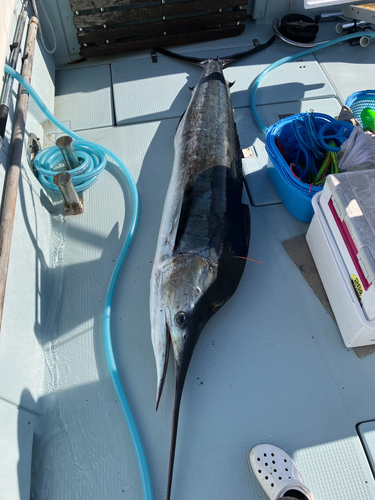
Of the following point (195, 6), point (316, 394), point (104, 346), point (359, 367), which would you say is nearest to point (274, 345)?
point (316, 394)

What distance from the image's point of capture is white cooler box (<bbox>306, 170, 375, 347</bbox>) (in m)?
1.51

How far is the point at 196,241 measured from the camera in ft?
5.93

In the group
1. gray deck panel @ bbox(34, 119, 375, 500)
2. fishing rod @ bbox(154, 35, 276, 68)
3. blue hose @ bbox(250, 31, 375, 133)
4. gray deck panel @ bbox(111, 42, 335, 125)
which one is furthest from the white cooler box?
fishing rod @ bbox(154, 35, 276, 68)

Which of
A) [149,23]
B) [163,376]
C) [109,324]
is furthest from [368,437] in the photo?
[149,23]

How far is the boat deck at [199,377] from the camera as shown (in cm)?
150

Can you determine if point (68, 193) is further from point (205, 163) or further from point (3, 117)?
point (205, 163)

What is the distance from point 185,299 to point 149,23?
10.1 feet

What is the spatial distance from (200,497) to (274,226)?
158 cm

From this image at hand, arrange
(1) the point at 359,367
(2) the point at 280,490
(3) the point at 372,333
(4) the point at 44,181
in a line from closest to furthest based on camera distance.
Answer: (2) the point at 280,490, (3) the point at 372,333, (1) the point at 359,367, (4) the point at 44,181

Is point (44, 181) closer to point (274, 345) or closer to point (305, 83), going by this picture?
point (274, 345)

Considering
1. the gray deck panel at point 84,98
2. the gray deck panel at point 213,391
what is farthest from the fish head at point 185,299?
the gray deck panel at point 84,98

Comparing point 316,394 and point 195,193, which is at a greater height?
point 195,193

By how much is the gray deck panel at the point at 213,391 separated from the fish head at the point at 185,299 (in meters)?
0.25

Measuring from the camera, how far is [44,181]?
7.48ft
